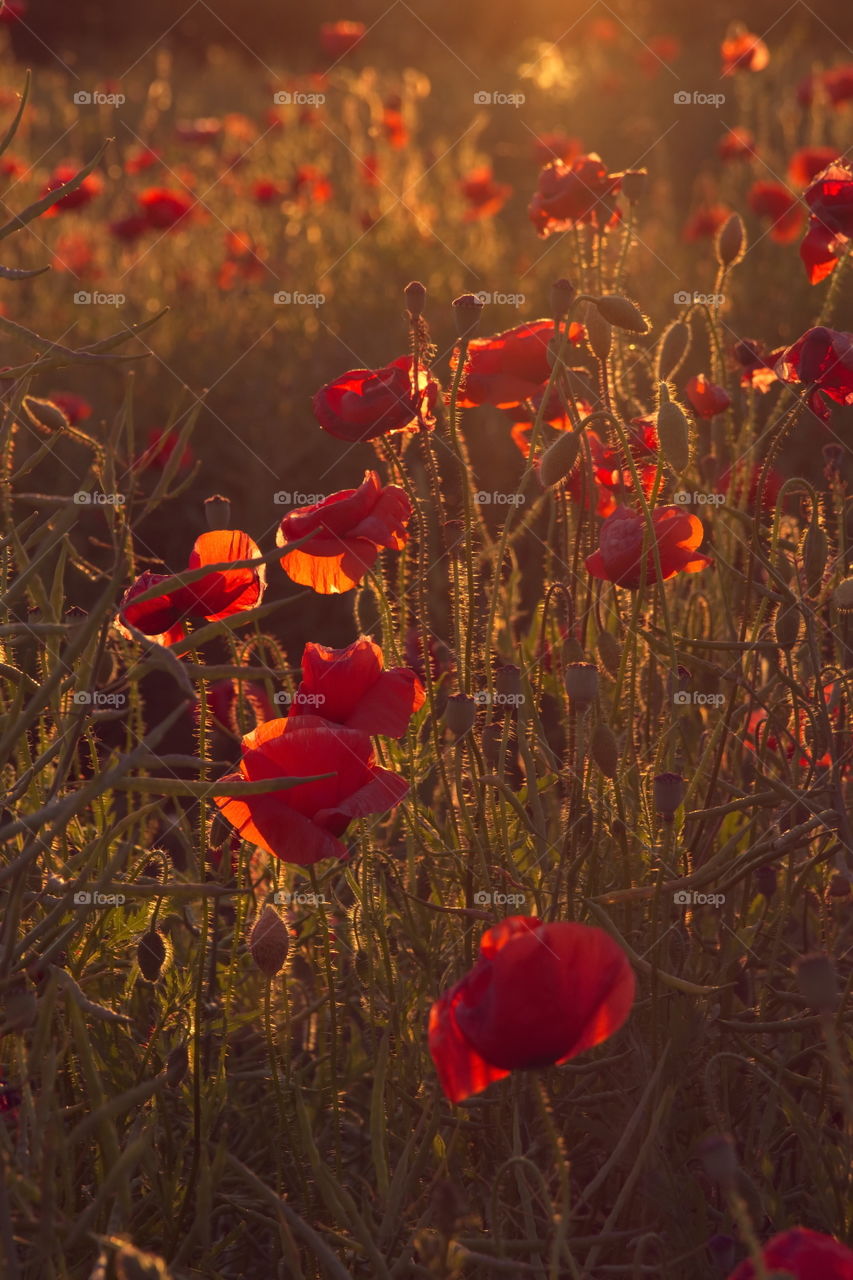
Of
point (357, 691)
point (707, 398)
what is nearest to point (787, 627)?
point (357, 691)

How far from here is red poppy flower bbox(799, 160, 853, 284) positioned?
51.4 inches

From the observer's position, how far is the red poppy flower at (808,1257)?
616mm

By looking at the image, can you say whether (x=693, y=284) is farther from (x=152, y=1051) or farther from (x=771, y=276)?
(x=152, y=1051)

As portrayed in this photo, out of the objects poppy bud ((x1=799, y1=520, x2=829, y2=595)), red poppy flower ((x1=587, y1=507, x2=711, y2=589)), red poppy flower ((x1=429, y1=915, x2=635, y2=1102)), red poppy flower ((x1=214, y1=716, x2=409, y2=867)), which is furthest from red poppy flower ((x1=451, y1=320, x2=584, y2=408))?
red poppy flower ((x1=429, y1=915, x2=635, y2=1102))

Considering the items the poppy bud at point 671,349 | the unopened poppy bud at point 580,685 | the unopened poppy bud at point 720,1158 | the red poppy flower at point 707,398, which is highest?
the poppy bud at point 671,349

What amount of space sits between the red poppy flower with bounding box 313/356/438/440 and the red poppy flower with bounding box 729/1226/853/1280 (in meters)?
0.74

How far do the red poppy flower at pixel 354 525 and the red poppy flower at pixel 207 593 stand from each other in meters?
0.05

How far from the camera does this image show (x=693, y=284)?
4215 millimetres

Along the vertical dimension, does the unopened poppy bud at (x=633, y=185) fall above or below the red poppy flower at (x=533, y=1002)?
above

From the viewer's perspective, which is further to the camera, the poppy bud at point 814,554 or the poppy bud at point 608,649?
the poppy bud at point 608,649

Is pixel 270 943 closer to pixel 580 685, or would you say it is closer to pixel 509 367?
pixel 580 685

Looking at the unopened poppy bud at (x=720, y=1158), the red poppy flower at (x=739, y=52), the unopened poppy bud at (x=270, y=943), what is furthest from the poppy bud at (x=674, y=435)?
the red poppy flower at (x=739, y=52)

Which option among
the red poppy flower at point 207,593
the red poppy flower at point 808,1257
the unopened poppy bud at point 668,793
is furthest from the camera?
the red poppy flower at point 207,593

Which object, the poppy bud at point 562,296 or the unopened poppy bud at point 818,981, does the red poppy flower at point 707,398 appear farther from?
the unopened poppy bud at point 818,981
